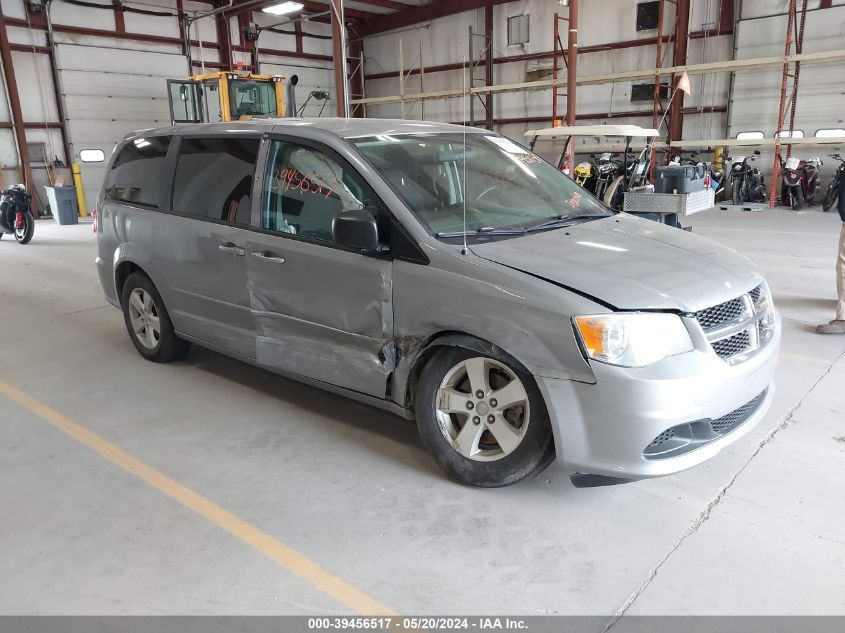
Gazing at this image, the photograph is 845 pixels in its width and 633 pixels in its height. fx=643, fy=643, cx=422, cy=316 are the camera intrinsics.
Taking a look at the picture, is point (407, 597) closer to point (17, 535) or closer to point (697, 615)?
point (697, 615)

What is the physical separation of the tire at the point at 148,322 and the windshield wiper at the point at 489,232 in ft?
8.01


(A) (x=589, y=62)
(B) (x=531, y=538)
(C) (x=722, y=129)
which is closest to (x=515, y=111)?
(A) (x=589, y=62)

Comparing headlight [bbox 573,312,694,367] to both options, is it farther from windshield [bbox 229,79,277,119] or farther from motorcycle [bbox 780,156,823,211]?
windshield [bbox 229,79,277,119]

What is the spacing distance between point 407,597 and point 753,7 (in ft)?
57.6

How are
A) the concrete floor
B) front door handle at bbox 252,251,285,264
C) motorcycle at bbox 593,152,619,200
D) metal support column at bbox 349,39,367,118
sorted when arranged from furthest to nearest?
metal support column at bbox 349,39,367,118
motorcycle at bbox 593,152,619,200
front door handle at bbox 252,251,285,264
the concrete floor

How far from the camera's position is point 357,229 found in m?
2.93

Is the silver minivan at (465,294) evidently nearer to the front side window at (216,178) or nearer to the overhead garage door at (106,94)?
the front side window at (216,178)

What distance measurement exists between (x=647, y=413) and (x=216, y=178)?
113 inches

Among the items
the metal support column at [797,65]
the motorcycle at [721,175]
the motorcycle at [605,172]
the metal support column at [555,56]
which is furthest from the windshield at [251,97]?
the metal support column at [797,65]

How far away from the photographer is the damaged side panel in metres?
3.12

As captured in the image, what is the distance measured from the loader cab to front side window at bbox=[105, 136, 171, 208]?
37.4 ft

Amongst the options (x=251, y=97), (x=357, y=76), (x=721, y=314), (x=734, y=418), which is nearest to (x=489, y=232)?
(x=721, y=314)

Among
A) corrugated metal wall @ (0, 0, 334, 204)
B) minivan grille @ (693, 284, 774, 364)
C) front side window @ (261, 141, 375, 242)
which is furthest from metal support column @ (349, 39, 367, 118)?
minivan grille @ (693, 284, 774, 364)

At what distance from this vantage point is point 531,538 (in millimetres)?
2605
